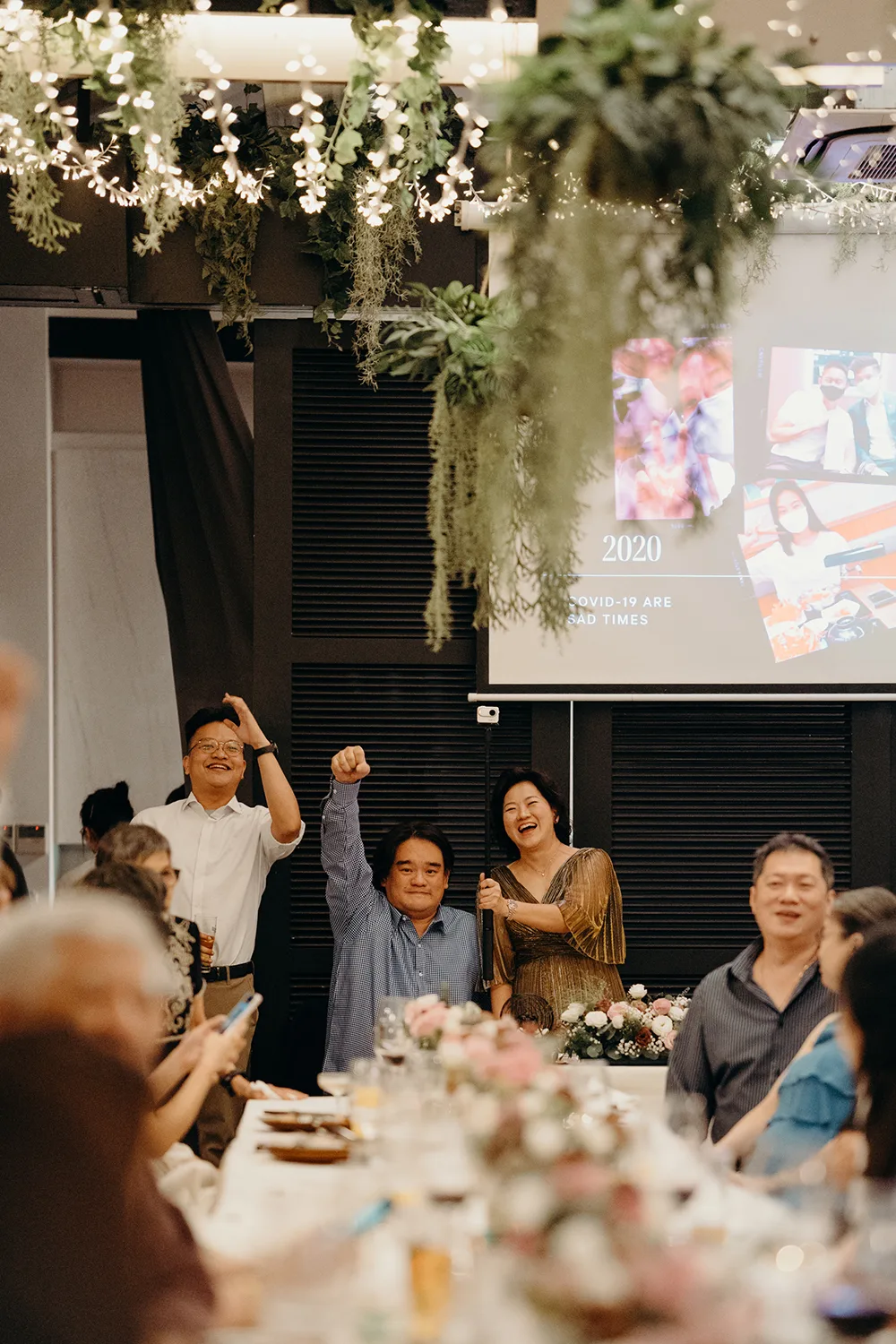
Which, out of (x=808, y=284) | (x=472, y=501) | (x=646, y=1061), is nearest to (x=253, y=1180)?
(x=472, y=501)

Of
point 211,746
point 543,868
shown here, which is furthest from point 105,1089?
point 211,746

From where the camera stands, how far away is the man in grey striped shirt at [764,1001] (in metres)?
3.18

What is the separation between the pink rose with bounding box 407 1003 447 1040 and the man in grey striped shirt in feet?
2.13

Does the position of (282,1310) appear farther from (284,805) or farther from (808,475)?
(808,475)

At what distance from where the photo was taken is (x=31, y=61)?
11.8ft

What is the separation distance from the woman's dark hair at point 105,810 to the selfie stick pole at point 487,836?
139 centimetres

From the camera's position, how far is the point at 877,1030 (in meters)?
2.21

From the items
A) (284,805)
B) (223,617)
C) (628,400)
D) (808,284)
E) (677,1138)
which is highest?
(808,284)

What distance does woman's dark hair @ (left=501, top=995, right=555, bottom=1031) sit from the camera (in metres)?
4.09

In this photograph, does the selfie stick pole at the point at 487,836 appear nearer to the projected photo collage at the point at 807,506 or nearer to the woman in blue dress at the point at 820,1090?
the projected photo collage at the point at 807,506

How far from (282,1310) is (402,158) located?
3.34 meters

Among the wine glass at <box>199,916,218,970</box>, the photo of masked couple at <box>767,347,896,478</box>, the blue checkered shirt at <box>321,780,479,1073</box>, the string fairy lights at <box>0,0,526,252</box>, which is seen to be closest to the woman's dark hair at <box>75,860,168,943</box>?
the wine glass at <box>199,916,218,970</box>

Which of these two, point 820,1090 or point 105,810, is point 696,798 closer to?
point 105,810

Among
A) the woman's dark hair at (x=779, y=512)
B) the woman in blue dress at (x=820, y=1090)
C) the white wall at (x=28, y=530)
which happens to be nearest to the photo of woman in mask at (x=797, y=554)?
the woman's dark hair at (x=779, y=512)
